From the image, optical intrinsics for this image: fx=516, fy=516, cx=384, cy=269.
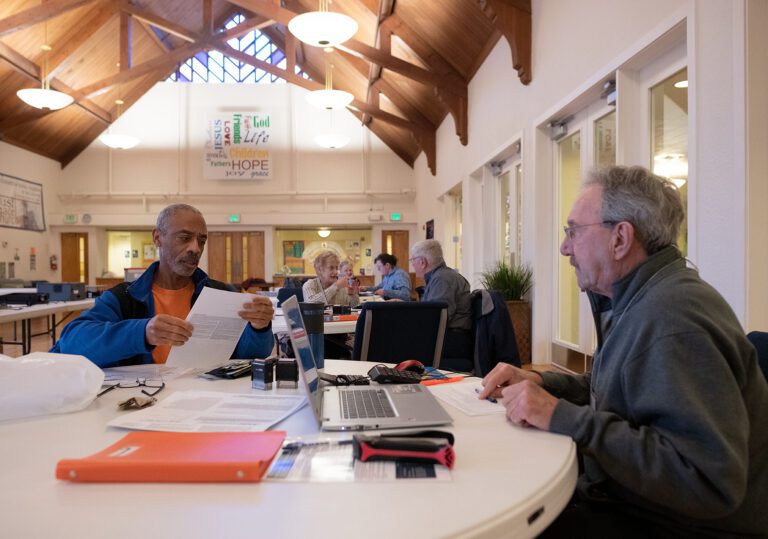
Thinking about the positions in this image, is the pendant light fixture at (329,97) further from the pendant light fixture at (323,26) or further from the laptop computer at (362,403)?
the laptop computer at (362,403)

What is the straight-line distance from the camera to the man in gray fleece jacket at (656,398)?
894 mm

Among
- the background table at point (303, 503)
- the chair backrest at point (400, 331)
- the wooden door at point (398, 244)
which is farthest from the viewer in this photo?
the wooden door at point (398, 244)

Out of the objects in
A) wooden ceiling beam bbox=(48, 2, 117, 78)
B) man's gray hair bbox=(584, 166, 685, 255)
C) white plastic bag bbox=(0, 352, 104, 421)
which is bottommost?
white plastic bag bbox=(0, 352, 104, 421)

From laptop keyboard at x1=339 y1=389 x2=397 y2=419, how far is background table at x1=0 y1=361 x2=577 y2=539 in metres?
0.25

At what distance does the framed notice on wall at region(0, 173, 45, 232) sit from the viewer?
1076 centimetres

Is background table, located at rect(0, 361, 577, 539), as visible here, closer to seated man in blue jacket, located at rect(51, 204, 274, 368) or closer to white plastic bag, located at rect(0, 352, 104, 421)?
white plastic bag, located at rect(0, 352, 104, 421)

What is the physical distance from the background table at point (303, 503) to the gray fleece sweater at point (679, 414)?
104mm

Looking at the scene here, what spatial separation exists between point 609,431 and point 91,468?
919 millimetres

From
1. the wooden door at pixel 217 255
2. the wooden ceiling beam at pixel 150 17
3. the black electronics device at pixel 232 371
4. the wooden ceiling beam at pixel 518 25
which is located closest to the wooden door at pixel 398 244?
the wooden door at pixel 217 255

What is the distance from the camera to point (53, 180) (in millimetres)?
12703

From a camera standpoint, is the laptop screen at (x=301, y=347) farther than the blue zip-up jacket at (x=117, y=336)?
No

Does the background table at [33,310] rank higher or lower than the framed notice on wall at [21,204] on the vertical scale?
lower

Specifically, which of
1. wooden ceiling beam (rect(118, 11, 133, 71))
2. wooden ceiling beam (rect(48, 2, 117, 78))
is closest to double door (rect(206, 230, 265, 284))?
wooden ceiling beam (rect(118, 11, 133, 71))

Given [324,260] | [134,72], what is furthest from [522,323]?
[134,72]
